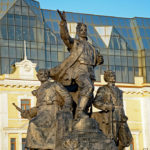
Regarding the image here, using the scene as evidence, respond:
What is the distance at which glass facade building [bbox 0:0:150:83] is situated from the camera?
5909 cm

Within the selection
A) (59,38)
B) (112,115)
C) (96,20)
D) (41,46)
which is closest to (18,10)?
(41,46)

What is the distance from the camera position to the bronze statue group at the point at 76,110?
15750mm

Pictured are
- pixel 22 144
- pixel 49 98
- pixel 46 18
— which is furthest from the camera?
pixel 46 18

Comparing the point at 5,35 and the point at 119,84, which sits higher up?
the point at 5,35

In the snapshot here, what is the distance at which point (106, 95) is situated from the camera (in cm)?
1709

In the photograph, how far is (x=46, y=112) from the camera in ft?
53.5

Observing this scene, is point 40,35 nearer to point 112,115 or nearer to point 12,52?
point 12,52

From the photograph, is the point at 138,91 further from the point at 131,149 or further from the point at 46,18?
the point at 46,18

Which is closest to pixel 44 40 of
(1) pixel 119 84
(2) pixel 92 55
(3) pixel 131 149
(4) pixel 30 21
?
(4) pixel 30 21

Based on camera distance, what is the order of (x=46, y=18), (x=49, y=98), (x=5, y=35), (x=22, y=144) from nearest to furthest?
(x=49, y=98) → (x=22, y=144) → (x=5, y=35) → (x=46, y=18)

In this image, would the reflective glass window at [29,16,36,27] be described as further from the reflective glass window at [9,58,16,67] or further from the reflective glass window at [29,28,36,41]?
the reflective glass window at [9,58,16,67]


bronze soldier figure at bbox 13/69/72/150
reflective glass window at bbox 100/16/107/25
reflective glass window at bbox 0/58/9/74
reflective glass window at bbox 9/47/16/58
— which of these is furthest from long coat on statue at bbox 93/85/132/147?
reflective glass window at bbox 100/16/107/25

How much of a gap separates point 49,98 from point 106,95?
1.61 meters

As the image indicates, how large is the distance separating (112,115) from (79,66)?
152 cm
